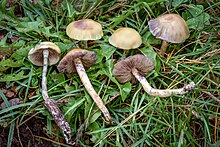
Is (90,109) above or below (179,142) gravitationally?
above

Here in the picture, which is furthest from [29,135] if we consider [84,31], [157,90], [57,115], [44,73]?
[157,90]

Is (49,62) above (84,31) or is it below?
below

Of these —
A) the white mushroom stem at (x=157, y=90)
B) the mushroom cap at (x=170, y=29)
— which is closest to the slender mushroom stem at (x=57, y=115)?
the white mushroom stem at (x=157, y=90)

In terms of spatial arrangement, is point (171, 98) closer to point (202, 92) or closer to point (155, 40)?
point (202, 92)

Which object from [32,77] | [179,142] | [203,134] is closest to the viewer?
[179,142]

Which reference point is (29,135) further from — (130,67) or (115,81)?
(130,67)

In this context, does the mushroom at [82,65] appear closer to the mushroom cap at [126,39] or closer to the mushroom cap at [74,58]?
the mushroom cap at [74,58]

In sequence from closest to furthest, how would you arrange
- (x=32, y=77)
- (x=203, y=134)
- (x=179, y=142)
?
(x=179, y=142), (x=203, y=134), (x=32, y=77)

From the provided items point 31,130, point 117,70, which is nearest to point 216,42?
point 117,70
